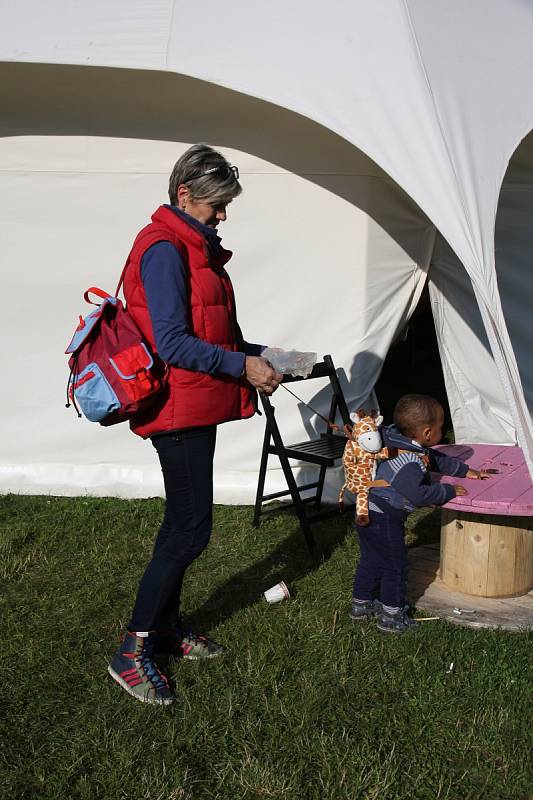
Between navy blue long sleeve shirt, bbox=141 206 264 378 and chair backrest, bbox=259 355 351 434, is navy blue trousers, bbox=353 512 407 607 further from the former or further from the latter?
chair backrest, bbox=259 355 351 434

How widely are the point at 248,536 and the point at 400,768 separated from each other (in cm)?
211

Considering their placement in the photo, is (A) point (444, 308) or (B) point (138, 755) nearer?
(B) point (138, 755)

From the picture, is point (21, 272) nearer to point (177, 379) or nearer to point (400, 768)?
point (177, 379)

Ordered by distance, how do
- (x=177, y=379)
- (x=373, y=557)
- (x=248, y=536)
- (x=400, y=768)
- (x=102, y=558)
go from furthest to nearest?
(x=248, y=536), (x=102, y=558), (x=373, y=557), (x=177, y=379), (x=400, y=768)

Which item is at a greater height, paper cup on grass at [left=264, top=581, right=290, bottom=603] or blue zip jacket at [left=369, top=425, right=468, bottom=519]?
blue zip jacket at [left=369, top=425, right=468, bottom=519]

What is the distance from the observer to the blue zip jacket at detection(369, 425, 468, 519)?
3422 millimetres

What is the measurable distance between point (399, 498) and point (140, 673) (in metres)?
1.14

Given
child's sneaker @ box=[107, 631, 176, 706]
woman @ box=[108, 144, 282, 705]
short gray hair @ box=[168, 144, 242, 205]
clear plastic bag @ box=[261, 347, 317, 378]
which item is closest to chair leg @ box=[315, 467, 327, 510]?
clear plastic bag @ box=[261, 347, 317, 378]

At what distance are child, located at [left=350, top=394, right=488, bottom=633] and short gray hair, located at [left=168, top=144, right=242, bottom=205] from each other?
45.0 inches

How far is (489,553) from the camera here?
3.83 metres

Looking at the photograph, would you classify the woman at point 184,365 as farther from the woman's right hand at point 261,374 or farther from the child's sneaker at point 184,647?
the child's sneaker at point 184,647

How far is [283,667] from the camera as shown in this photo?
3248 millimetres

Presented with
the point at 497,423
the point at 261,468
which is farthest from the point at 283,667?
the point at 497,423

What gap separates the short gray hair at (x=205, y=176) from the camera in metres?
2.87
